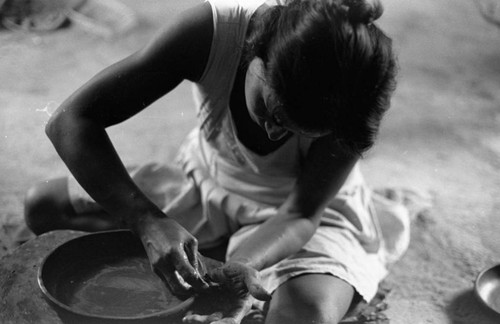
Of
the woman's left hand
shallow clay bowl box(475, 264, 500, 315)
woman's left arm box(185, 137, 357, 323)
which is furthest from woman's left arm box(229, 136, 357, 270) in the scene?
shallow clay bowl box(475, 264, 500, 315)

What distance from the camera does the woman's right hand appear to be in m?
1.22

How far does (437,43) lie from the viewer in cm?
330

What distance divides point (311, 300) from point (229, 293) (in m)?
0.21

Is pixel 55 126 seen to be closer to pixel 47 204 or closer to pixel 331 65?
pixel 47 204

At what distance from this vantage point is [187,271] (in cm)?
121

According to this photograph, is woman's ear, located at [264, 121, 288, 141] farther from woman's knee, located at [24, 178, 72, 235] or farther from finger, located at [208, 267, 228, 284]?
woman's knee, located at [24, 178, 72, 235]

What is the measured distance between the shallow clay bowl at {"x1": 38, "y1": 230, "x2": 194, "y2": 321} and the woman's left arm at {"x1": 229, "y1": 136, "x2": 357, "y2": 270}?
220 millimetres

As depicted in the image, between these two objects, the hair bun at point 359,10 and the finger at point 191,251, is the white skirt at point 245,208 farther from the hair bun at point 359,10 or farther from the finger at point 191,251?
the hair bun at point 359,10

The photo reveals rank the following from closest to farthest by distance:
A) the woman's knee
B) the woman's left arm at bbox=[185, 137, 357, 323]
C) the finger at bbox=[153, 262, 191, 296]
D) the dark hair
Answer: the dark hair → the finger at bbox=[153, 262, 191, 296] → the woman's left arm at bbox=[185, 137, 357, 323] → the woman's knee

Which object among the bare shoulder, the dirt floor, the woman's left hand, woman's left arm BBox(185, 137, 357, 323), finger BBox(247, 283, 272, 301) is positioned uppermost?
the bare shoulder

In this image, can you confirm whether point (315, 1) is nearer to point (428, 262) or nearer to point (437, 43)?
point (428, 262)

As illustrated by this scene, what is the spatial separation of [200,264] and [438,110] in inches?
67.4

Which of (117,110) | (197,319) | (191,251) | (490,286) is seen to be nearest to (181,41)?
(117,110)

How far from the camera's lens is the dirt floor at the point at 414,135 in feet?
6.30
